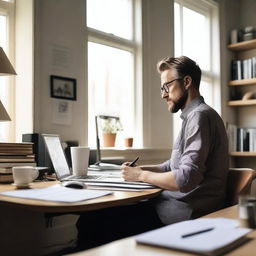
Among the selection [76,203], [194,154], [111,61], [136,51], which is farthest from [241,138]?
[76,203]

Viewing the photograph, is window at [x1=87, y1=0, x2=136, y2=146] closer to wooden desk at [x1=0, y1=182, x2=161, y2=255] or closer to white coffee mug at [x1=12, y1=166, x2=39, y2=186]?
wooden desk at [x1=0, y1=182, x2=161, y2=255]

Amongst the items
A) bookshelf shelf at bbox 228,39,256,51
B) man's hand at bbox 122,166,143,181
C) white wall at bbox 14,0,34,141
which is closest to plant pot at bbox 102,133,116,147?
white wall at bbox 14,0,34,141

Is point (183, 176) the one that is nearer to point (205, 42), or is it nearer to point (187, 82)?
point (187, 82)

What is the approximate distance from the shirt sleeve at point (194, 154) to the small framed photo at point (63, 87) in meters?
1.27

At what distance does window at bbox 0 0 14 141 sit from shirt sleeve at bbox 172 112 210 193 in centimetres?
143

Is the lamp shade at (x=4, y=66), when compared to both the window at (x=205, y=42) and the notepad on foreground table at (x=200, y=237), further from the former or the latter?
the window at (x=205, y=42)

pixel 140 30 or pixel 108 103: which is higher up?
pixel 140 30

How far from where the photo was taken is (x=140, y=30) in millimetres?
3566

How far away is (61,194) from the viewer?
137 cm

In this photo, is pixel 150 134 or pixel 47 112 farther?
pixel 150 134

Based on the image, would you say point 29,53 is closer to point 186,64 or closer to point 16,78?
point 16,78

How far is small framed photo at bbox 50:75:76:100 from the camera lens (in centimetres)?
267

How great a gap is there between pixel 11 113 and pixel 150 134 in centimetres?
136

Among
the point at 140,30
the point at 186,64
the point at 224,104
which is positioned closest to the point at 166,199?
the point at 186,64
